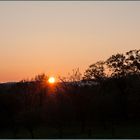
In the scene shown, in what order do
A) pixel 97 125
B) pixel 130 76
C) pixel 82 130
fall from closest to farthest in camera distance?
1. pixel 82 130
2. pixel 97 125
3. pixel 130 76

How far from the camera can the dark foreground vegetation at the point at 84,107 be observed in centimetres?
6544

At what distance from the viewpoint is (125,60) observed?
294 feet

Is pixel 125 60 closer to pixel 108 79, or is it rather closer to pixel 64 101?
pixel 108 79

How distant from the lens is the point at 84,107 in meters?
70.6

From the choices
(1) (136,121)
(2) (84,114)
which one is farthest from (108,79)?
(2) (84,114)

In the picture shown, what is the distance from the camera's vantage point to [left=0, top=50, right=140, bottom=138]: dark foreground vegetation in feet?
215

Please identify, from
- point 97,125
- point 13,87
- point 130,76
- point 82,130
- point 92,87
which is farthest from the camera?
point 13,87

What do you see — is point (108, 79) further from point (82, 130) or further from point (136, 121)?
point (82, 130)

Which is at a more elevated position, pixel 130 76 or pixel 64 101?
pixel 130 76

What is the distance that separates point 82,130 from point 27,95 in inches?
1009

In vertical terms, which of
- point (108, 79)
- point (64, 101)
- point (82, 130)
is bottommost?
point (82, 130)

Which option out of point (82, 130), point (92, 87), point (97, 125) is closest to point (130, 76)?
point (92, 87)

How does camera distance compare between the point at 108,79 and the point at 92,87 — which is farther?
the point at 108,79

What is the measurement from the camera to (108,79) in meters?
88.2
